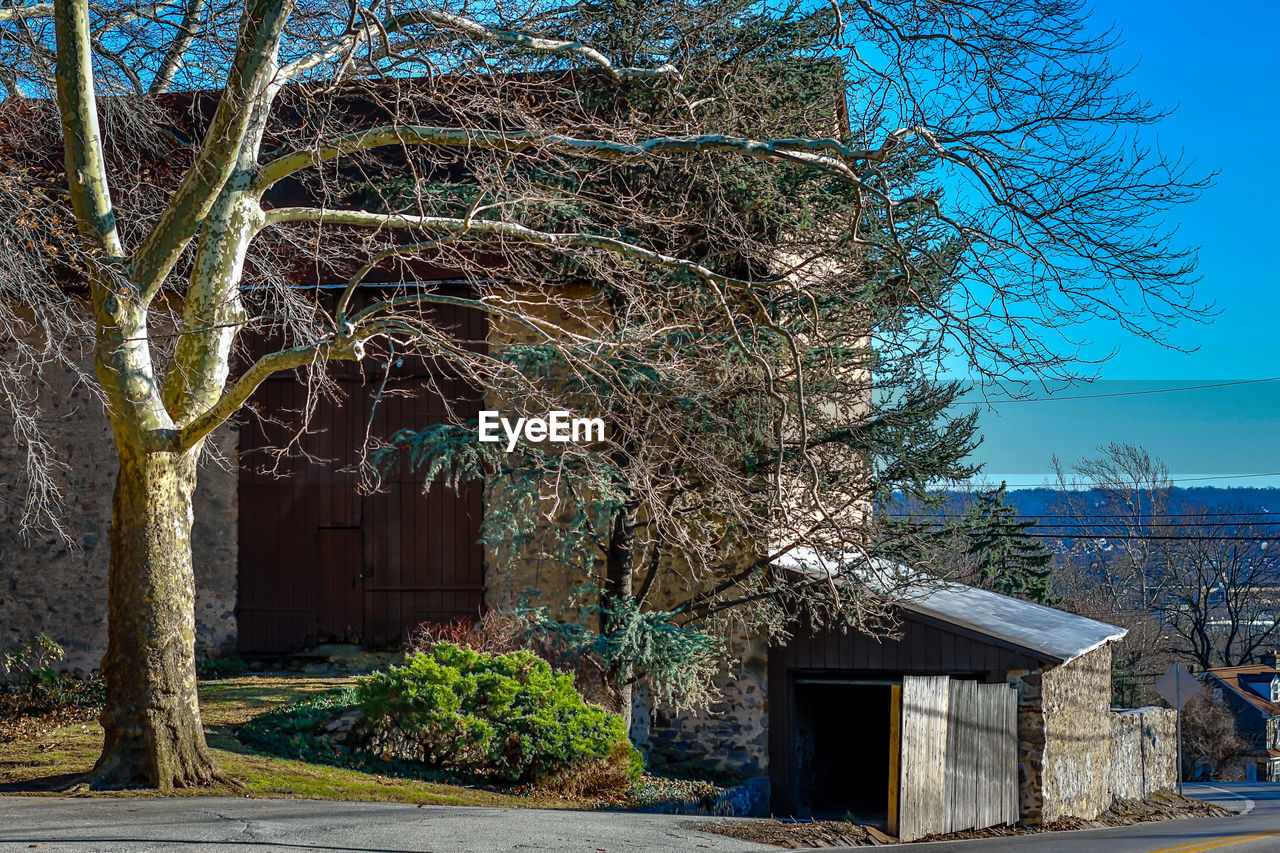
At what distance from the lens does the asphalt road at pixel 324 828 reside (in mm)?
6797

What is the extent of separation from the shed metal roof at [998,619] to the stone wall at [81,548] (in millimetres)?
7020

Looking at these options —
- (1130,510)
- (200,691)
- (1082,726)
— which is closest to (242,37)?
(200,691)

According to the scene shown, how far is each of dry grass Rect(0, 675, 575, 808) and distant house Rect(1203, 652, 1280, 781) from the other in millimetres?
42506

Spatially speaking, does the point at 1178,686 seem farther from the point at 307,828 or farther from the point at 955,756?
the point at 307,828

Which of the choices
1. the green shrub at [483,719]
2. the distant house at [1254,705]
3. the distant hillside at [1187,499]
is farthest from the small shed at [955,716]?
the distant house at [1254,705]

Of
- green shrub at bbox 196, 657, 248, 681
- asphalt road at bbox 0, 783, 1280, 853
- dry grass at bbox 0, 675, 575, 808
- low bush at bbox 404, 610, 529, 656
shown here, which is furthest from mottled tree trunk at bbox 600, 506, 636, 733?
green shrub at bbox 196, 657, 248, 681

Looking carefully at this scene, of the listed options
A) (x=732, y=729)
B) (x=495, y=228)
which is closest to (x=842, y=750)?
(x=732, y=729)

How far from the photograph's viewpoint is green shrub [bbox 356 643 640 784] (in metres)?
10.4

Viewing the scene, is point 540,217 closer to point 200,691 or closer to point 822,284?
point 822,284

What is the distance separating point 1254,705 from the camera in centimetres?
4506

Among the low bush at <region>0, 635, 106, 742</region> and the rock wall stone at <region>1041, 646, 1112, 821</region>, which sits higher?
the low bush at <region>0, 635, 106, 742</region>

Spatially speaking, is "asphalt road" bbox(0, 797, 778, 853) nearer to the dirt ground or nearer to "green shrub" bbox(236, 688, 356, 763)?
the dirt ground

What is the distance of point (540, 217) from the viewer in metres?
12.3

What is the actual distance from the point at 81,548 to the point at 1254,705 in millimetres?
43971
